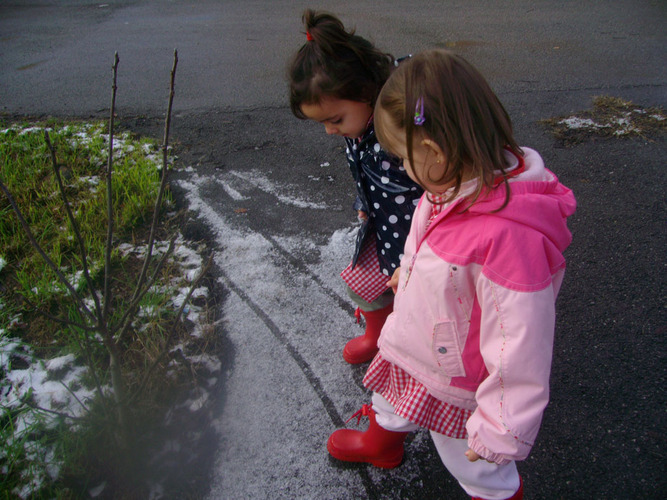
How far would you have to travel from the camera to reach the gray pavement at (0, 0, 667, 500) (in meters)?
1.77

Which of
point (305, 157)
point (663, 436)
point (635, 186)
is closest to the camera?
point (663, 436)

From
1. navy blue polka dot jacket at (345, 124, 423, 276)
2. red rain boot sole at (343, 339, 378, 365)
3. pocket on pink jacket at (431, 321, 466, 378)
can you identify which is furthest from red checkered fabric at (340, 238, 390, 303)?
pocket on pink jacket at (431, 321, 466, 378)

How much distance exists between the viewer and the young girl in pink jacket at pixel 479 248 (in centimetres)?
104

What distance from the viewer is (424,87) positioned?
1.07 meters

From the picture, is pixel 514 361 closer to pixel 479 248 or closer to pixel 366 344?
pixel 479 248

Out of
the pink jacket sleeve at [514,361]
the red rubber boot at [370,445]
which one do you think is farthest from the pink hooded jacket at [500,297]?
the red rubber boot at [370,445]

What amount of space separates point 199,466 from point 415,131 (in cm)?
145

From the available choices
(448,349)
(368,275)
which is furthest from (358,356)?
(448,349)

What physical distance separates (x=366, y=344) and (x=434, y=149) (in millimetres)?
1230

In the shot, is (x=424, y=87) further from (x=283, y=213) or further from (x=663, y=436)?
(x=283, y=213)

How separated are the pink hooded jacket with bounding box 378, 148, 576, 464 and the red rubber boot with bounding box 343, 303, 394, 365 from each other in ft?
2.76

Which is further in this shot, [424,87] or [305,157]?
[305,157]

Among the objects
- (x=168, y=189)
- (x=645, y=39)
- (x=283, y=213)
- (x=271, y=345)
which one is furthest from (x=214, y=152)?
(x=645, y=39)

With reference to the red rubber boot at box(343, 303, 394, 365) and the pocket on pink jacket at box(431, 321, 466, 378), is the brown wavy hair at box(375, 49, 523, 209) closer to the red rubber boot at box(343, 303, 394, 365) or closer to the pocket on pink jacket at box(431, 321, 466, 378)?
the pocket on pink jacket at box(431, 321, 466, 378)
